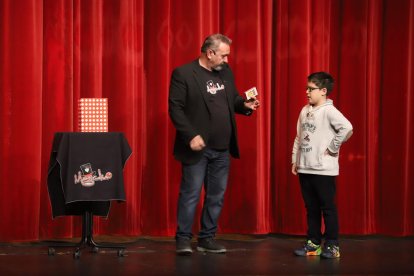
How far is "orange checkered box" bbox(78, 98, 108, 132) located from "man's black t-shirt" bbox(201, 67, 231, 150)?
2.14 feet

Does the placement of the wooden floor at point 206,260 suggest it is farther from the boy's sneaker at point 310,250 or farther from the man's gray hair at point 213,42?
the man's gray hair at point 213,42

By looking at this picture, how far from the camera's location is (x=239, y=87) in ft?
15.8

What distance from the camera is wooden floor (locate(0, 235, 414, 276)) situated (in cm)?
356

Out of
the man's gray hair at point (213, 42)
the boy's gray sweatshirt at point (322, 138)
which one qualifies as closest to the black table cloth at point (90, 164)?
the man's gray hair at point (213, 42)

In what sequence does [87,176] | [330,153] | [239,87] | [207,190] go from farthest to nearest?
[239,87]
[207,190]
[330,153]
[87,176]

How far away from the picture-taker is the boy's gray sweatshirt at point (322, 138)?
12.7 feet

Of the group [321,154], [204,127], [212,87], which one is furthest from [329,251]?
[212,87]

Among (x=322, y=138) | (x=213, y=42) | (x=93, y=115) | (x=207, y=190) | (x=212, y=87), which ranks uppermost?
(x=213, y=42)

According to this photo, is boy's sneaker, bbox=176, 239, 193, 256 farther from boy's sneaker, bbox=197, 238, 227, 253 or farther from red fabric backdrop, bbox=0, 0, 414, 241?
red fabric backdrop, bbox=0, 0, 414, 241

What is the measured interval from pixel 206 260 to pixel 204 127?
2.69 feet

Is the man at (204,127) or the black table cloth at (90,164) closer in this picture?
the black table cloth at (90,164)

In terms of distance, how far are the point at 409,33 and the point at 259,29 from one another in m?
1.21

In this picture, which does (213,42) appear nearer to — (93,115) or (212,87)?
(212,87)

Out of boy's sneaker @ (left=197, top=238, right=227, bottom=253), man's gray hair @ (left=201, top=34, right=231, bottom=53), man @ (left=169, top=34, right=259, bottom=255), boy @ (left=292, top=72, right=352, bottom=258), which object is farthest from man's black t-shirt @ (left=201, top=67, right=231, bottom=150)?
boy's sneaker @ (left=197, top=238, right=227, bottom=253)
